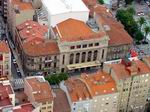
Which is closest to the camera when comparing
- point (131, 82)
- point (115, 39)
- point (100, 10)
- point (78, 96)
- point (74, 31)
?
point (78, 96)

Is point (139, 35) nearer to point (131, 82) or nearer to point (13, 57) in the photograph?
point (131, 82)

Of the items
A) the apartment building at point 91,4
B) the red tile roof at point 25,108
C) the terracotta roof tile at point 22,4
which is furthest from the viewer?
the apartment building at point 91,4

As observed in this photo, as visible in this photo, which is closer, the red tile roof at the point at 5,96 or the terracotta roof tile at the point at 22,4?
the red tile roof at the point at 5,96

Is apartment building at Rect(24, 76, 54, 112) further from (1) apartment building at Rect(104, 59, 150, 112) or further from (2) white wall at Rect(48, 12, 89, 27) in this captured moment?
(2) white wall at Rect(48, 12, 89, 27)

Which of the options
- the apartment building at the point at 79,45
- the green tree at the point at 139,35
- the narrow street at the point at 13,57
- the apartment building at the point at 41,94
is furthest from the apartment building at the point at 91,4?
the apartment building at the point at 41,94

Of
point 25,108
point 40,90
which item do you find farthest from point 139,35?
point 25,108

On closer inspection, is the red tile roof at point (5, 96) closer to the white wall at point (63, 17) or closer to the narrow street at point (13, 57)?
the narrow street at point (13, 57)

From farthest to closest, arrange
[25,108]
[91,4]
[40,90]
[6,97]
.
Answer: [91,4]
[40,90]
[25,108]
[6,97]

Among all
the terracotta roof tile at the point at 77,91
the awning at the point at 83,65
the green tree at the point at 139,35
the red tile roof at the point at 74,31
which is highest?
the red tile roof at the point at 74,31
